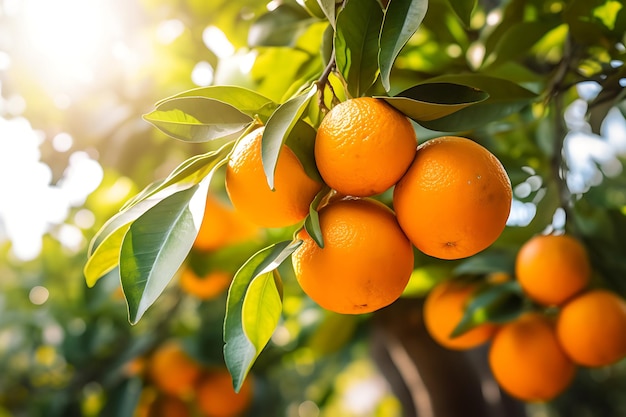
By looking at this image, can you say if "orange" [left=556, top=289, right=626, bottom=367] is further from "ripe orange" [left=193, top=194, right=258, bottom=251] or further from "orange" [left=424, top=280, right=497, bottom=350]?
"ripe orange" [left=193, top=194, right=258, bottom=251]

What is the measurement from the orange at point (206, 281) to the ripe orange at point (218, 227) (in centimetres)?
6

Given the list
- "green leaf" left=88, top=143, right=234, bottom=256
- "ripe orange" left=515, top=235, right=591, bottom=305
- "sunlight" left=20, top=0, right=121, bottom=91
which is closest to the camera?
"green leaf" left=88, top=143, right=234, bottom=256

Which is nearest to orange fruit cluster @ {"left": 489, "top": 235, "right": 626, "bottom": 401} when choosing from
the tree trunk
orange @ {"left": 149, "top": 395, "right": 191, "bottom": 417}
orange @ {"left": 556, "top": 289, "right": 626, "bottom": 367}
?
orange @ {"left": 556, "top": 289, "right": 626, "bottom": 367}

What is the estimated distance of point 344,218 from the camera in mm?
546

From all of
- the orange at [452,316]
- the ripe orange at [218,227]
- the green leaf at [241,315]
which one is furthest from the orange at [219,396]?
the green leaf at [241,315]

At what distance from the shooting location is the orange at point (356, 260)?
0.53 metres

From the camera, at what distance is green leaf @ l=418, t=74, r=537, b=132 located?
23.8 inches

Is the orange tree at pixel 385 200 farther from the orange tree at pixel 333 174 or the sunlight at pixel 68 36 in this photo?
the sunlight at pixel 68 36

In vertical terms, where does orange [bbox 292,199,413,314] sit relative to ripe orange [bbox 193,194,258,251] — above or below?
above

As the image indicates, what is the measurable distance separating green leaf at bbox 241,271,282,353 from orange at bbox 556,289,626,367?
0.56 meters

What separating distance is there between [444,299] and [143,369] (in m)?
0.85

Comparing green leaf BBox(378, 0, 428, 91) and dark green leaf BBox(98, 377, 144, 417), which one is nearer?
green leaf BBox(378, 0, 428, 91)

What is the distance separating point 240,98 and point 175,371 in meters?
0.98

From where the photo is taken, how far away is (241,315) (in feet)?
1.83
